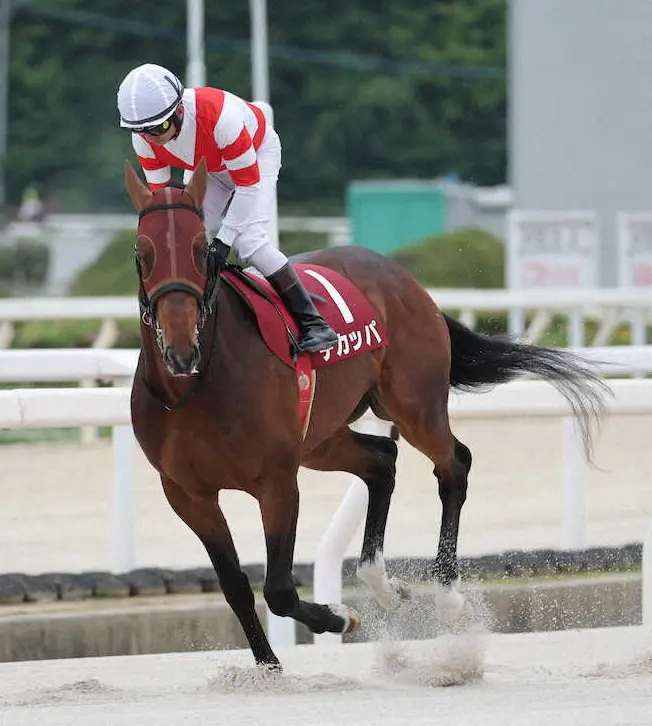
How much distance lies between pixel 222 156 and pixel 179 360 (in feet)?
2.84

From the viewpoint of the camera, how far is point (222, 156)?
5.21 metres

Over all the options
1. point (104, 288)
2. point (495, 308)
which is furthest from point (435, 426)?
point (104, 288)

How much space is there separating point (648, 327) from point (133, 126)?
10.1m

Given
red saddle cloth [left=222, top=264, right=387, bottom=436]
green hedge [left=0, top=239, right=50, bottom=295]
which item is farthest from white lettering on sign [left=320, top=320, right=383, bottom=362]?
green hedge [left=0, top=239, right=50, bottom=295]

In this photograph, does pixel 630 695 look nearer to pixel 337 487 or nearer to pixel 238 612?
pixel 238 612

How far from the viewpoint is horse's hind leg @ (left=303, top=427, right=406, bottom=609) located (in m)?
6.04

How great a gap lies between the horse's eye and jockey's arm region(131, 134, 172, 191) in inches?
18.9

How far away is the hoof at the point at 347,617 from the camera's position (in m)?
5.44

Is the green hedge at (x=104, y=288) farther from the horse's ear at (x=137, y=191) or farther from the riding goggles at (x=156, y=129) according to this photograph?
the horse's ear at (x=137, y=191)

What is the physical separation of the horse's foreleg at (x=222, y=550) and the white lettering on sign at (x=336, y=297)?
2.73 ft

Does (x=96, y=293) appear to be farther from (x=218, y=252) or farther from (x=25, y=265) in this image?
(x=218, y=252)

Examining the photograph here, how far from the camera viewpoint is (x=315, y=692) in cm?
507

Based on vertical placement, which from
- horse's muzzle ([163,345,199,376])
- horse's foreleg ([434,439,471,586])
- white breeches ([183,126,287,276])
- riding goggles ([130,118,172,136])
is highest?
riding goggles ([130,118,172,136])

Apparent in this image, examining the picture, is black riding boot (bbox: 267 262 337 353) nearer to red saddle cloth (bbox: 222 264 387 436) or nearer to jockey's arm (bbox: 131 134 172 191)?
red saddle cloth (bbox: 222 264 387 436)
